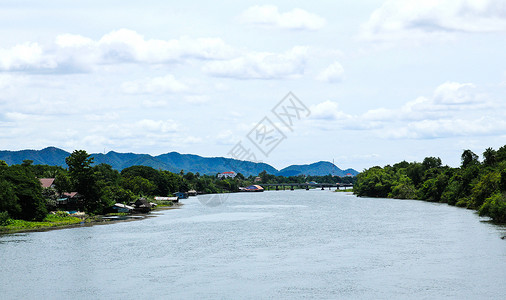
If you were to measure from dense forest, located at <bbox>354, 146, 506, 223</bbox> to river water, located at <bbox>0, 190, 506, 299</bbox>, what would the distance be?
589cm

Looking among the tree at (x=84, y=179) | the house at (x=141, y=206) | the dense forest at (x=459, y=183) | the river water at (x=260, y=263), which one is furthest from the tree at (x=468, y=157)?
the tree at (x=84, y=179)

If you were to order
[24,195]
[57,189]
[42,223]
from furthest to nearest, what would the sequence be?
[57,189], [42,223], [24,195]

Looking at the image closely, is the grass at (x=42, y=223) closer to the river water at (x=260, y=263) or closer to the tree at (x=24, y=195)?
the tree at (x=24, y=195)

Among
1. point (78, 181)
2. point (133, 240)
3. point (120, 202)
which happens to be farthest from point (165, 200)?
point (133, 240)

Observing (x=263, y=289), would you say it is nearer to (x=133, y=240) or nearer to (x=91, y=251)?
(x=91, y=251)

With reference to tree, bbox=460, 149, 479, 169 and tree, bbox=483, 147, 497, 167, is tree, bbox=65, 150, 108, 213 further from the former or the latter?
tree, bbox=460, 149, 479, 169

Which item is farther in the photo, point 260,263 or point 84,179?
point 84,179

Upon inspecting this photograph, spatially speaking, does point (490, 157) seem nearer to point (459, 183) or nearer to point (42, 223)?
point (459, 183)

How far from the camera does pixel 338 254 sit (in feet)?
172

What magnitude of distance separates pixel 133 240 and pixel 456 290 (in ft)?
130

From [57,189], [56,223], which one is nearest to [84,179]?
[57,189]

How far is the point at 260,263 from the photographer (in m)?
47.9

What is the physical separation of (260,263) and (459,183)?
291ft

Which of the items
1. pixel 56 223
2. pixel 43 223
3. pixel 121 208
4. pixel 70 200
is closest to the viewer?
pixel 43 223
